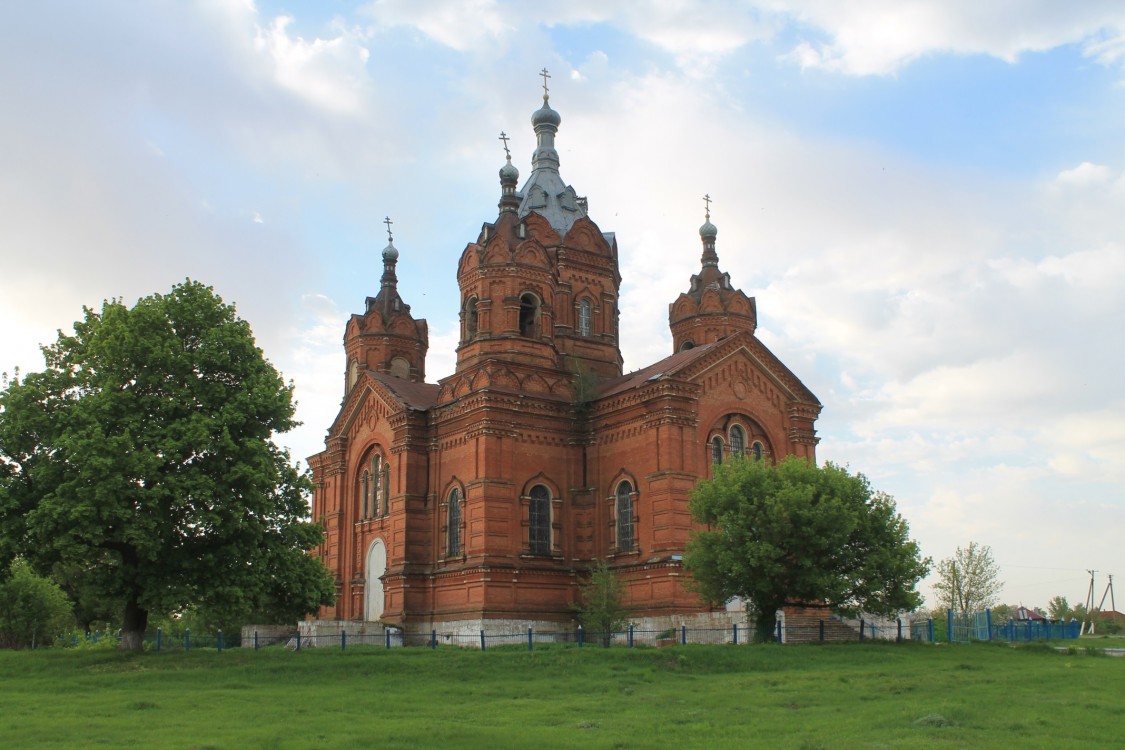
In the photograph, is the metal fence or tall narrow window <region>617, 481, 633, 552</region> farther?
tall narrow window <region>617, 481, 633, 552</region>

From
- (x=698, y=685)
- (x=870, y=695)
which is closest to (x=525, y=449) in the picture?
(x=698, y=685)

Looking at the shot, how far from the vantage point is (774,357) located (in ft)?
135

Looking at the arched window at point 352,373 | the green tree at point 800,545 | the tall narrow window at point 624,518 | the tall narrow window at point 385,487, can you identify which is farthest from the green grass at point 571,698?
the arched window at point 352,373

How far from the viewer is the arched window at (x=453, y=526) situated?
130ft

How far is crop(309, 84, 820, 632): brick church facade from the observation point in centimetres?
3728

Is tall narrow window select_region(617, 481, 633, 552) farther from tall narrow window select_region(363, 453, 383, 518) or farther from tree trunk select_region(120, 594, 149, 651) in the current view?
tree trunk select_region(120, 594, 149, 651)

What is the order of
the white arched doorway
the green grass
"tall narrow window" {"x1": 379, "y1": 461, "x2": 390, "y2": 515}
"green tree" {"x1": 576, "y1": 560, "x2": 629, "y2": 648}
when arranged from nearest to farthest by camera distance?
the green grass, "green tree" {"x1": 576, "y1": 560, "x2": 629, "y2": 648}, the white arched doorway, "tall narrow window" {"x1": 379, "y1": 461, "x2": 390, "y2": 515}

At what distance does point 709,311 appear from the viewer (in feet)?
160

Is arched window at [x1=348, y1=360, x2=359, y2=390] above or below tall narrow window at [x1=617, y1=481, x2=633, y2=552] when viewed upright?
above

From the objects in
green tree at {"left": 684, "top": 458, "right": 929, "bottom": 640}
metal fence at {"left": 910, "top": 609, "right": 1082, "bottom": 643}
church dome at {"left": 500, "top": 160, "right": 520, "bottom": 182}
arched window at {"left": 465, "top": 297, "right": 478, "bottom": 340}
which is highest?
church dome at {"left": 500, "top": 160, "right": 520, "bottom": 182}

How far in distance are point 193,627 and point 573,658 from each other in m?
29.1

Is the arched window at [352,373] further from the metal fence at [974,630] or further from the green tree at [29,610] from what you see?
the metal fence at [974,630]

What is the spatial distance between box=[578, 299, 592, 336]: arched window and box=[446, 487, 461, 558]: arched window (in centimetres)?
935

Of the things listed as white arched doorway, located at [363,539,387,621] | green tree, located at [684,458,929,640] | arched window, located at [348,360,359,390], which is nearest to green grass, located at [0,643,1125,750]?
green tree, located at [684,458,929,640]
